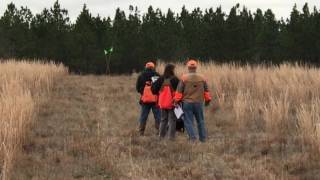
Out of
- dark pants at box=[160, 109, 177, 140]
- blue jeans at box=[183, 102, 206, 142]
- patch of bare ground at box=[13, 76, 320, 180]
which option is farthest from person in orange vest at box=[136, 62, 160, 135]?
blue jeans at box=[183, 102, 206, 142]

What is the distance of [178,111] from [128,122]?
2566 millimetres

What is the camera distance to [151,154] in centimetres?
869

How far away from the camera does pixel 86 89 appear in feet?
69.9

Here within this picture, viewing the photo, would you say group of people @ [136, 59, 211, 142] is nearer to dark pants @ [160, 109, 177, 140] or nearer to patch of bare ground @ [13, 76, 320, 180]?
dark pants @ [160, 109, 177, 140]

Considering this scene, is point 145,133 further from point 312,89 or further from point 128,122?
point 312,89

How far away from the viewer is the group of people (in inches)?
403

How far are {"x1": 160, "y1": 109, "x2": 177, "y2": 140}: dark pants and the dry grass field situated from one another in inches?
6.7

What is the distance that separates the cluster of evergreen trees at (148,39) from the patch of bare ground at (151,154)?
114ft

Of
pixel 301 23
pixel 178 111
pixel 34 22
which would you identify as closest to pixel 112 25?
pixel 34 22

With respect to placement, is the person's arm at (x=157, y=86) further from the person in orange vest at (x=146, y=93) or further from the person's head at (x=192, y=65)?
the person's head at (x=192, y=65)

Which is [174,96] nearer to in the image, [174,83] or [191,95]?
[174,83]

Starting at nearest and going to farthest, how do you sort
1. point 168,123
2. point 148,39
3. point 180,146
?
point 180,146, point 168,123, point 148,39

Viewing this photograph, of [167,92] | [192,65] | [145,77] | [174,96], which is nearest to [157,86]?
[167,92]

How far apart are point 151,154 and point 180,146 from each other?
796mm
